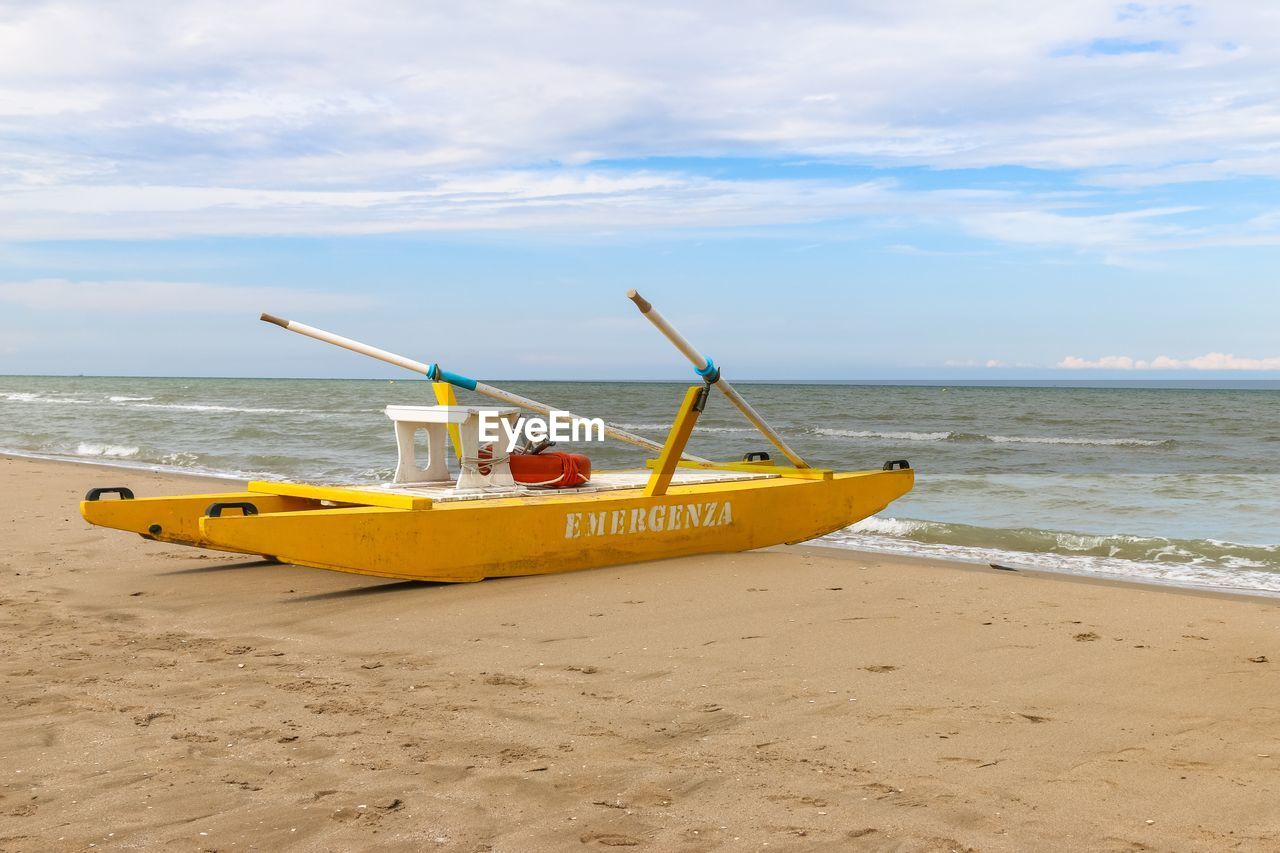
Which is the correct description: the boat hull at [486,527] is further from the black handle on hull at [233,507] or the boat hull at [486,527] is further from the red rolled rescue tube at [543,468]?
the red rolled rescue tube at [543,468]

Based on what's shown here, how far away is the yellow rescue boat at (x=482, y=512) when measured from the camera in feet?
22.1

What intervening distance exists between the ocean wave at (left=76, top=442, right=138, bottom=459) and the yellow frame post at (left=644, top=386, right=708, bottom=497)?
14731mm

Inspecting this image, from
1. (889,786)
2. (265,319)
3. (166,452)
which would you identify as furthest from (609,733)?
(166,452)

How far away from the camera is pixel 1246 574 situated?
28.5 feet

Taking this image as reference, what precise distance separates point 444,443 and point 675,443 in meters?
1.85

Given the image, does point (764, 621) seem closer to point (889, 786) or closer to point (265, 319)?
point (889, 786)

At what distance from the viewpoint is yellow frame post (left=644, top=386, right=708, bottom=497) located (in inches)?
319

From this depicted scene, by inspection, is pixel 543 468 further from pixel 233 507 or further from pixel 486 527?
pixel 233 507

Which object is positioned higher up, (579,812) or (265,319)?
(265,319)

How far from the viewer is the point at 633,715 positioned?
445cm

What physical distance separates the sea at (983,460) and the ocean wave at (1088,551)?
2 centimetres

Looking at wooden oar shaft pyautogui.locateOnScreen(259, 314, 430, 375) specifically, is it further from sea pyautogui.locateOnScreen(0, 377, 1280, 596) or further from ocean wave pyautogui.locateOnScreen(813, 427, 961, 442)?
ocean wave pyautogui.locateOnScreen(813, 427, 961, 442)

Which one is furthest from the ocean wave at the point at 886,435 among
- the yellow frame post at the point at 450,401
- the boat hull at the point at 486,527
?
the yellow frame post at the point at 450,401

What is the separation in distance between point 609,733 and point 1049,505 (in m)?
10.1
